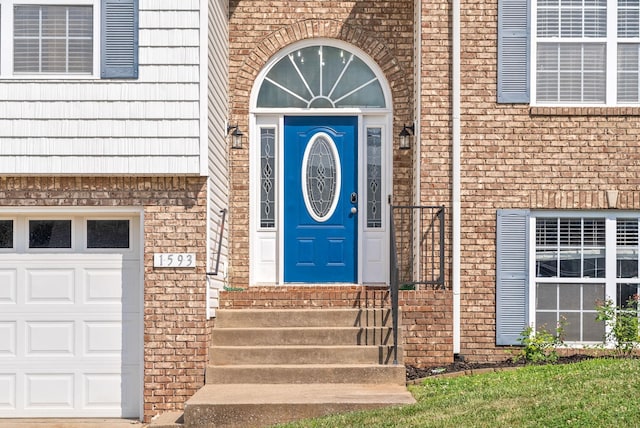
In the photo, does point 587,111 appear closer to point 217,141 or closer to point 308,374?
point 217,141

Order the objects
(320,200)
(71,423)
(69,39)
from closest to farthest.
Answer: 1. (71,423)
2. (69,39)
3. (320,200)

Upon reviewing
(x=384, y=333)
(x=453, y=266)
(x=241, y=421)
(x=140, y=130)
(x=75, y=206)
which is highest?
(x=140, y=130)

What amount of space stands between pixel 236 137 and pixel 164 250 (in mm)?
2211

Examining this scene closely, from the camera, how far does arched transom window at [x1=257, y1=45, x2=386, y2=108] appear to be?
1167 centimetres

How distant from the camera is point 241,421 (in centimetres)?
857

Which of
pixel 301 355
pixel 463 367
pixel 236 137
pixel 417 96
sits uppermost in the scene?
pixel 417 96

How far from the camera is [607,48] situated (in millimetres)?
10828

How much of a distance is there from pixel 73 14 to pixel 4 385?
156 inches

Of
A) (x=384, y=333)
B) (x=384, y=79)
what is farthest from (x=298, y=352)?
(x=384, y=79)

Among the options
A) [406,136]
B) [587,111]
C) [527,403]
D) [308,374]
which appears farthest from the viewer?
[406,136]

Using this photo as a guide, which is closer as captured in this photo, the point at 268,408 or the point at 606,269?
the point at 268,408

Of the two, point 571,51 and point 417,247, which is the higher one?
point 571,51

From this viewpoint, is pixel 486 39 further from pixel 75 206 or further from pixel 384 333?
pixel 75 206

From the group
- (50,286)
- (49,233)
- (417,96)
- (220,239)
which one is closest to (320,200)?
(220,239)
